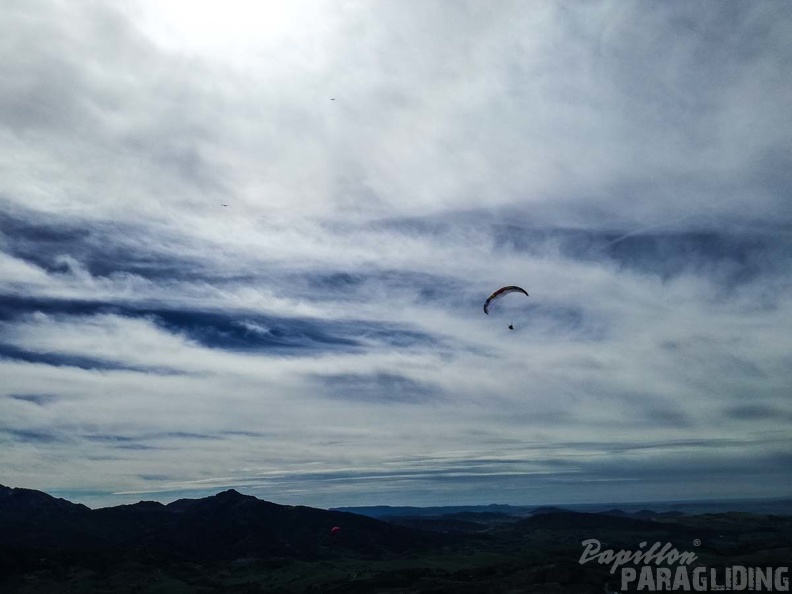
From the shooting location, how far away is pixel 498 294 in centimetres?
12256
